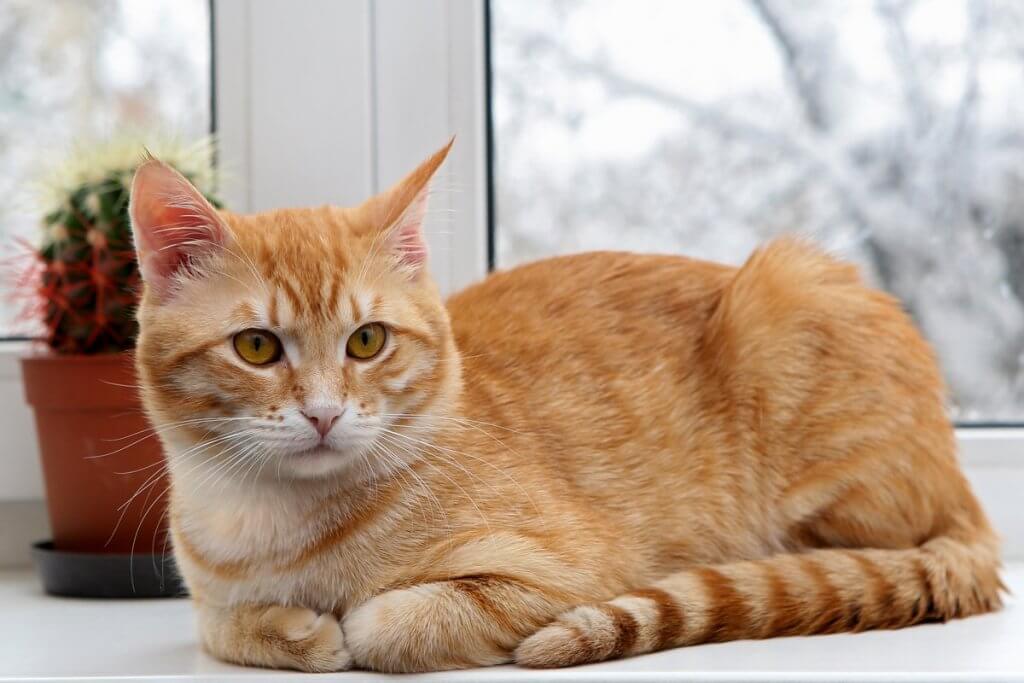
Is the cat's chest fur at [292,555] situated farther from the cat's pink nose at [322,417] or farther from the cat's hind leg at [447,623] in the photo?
the cat's pink nose at [322,417]

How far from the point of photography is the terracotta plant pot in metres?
1.71

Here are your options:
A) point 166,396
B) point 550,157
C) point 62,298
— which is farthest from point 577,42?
point 166,396

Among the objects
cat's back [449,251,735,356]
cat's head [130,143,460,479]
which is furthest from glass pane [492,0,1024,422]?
cat's head [130,143,460,479]

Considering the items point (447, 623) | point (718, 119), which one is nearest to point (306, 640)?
point (447, 623)

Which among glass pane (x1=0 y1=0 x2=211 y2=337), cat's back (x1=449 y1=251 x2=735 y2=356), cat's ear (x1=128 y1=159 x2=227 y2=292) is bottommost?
cat's back (x1=449 y1=251 x2=735 y2=356)

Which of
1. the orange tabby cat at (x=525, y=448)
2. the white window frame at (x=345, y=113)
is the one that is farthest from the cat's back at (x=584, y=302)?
the white window frame at (x=345, y=113)

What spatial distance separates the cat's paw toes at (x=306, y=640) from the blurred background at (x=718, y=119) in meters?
0.89

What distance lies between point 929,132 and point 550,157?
0.68 metres

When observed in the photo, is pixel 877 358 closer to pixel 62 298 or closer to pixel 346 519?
pixel 346 519

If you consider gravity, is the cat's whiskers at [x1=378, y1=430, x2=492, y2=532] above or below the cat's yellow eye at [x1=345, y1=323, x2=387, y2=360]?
below

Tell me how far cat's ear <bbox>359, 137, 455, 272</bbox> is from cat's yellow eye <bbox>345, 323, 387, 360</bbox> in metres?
0.11

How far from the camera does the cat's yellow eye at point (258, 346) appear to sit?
1218 millimetres

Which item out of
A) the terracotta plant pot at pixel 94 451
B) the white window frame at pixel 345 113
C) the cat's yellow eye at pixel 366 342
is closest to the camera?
the cat's yellow eye at pixel 366 342

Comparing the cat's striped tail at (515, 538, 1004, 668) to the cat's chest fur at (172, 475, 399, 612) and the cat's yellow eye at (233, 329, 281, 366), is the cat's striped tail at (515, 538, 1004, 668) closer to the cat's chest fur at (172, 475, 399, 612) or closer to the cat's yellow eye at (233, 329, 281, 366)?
the cat's chest fur at (172, 475, 399, 612)
